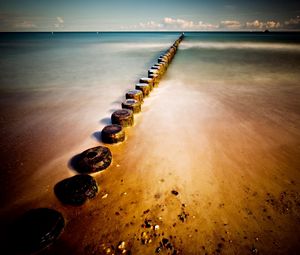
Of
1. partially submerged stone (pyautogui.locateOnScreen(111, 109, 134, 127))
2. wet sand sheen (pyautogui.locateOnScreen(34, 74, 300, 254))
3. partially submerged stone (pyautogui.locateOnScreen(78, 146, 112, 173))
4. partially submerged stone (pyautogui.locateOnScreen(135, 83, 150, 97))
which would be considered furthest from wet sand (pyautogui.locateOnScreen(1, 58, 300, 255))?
partially submerged stone (pyautogui.locateOnScreen(135, 83, 150, 97))

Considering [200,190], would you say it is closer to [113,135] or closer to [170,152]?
[170,152]

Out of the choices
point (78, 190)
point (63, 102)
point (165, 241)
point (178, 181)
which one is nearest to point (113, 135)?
point (78, 190)

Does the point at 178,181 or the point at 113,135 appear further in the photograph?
the point at 113,135

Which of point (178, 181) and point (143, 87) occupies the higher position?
point (143, 87)

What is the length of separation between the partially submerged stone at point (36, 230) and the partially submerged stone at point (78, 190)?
0.30 meters

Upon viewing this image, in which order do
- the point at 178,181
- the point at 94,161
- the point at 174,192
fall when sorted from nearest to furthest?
the point at 174,192 < the point at 178,181 < the point at 94,161

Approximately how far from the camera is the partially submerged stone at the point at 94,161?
9.93ft

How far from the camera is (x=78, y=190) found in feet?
8.15

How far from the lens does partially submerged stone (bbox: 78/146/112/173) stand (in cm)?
303

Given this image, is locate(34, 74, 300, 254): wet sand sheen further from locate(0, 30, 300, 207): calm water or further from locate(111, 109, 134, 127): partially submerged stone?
locate(0, 30, 300, 207): calm water

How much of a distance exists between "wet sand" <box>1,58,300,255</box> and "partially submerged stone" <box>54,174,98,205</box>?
10cm

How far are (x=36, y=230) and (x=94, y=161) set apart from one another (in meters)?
1.21

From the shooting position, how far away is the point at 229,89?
7.46 m

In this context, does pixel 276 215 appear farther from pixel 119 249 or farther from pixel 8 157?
pixel 8 157
